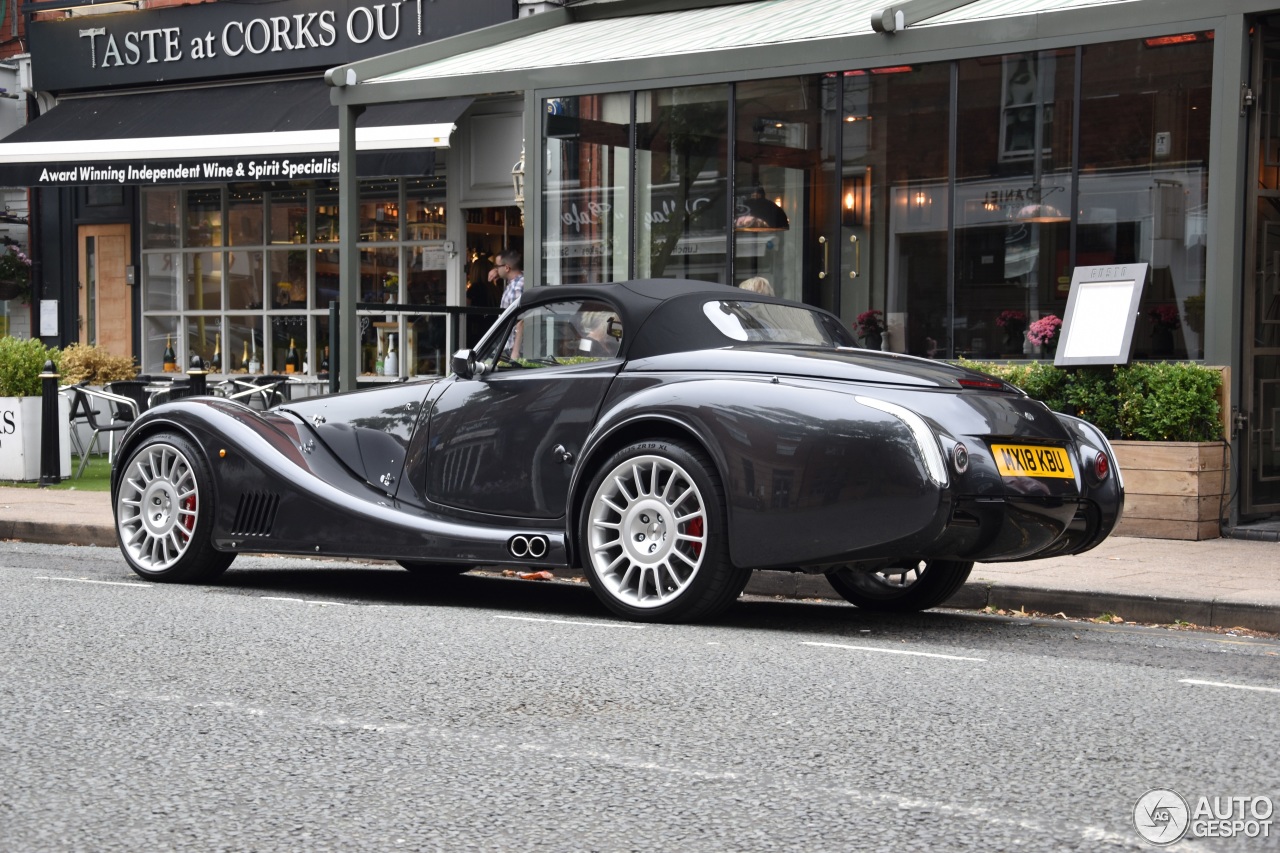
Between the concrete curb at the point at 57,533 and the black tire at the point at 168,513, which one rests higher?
the black tire at the point at 168,513

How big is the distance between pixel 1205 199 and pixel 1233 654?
18.5 feet

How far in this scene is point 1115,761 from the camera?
4.31m

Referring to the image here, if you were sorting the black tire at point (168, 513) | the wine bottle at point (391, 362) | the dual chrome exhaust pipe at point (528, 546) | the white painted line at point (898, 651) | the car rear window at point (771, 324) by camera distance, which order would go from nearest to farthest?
the white painted line at point (898, 651) → the dual chrome exhaust pipe at point (528, 546) → the car rear window at point (771, 324) → the black tire at point (168, 513) → the wine bottle at point (391, 362)

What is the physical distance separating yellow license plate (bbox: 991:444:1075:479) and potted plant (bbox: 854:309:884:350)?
6704 mm

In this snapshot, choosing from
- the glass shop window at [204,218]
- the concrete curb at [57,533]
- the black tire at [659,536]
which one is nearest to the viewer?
the black tire at [659,536]

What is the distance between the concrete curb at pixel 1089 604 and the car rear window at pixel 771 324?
4.61 feet

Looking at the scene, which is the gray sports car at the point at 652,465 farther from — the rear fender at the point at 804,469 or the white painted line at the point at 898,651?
the white painted line at the point at 898,651

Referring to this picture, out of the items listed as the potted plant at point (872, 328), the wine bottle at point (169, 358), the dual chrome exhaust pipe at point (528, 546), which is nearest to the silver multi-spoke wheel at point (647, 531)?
the dual chrome exhaust pipe at point (528, 546)

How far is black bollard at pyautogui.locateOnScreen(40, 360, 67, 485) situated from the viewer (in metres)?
14.2

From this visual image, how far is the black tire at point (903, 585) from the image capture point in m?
7.33

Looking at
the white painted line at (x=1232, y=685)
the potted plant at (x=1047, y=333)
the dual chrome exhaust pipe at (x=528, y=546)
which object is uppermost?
the potted plant at (x=1047, y=333)

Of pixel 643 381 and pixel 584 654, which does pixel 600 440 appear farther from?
pixel 584 654

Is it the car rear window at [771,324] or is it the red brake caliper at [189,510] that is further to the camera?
the red brake caliper at [189,510]

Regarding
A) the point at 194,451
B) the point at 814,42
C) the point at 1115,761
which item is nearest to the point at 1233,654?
the point at 1115,761
